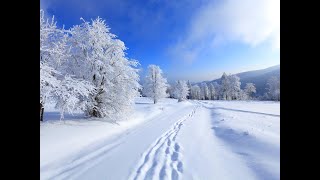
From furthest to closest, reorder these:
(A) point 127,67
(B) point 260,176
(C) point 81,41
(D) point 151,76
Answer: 1. (D) point 151,76
2. (A) point 127,67
3. (C) point 81,41
4. (B) point 260,176

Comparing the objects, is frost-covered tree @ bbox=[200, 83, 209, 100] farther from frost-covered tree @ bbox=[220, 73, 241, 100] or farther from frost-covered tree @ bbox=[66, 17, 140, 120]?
frost-covered tree @ bbox=[66, 17, 140, 120]

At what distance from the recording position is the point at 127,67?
17.9m

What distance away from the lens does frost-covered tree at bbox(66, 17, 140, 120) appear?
16.1 meters

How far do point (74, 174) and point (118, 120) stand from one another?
11307 millimetres

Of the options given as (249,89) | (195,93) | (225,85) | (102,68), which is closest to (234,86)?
(225,85)

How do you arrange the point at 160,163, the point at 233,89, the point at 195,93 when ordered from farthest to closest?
1. the point at 195,93
2. the point at 233,89
3. the point at 160,163

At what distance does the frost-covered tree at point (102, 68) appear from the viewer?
16.1 meters

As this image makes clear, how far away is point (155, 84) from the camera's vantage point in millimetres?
51781

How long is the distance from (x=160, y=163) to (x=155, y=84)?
150 ft

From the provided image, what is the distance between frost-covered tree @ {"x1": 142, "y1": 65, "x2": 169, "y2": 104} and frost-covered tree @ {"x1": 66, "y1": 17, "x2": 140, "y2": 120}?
33.8 m

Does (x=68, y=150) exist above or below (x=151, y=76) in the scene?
below

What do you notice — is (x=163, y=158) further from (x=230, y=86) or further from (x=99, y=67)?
(x=230, y=86)
